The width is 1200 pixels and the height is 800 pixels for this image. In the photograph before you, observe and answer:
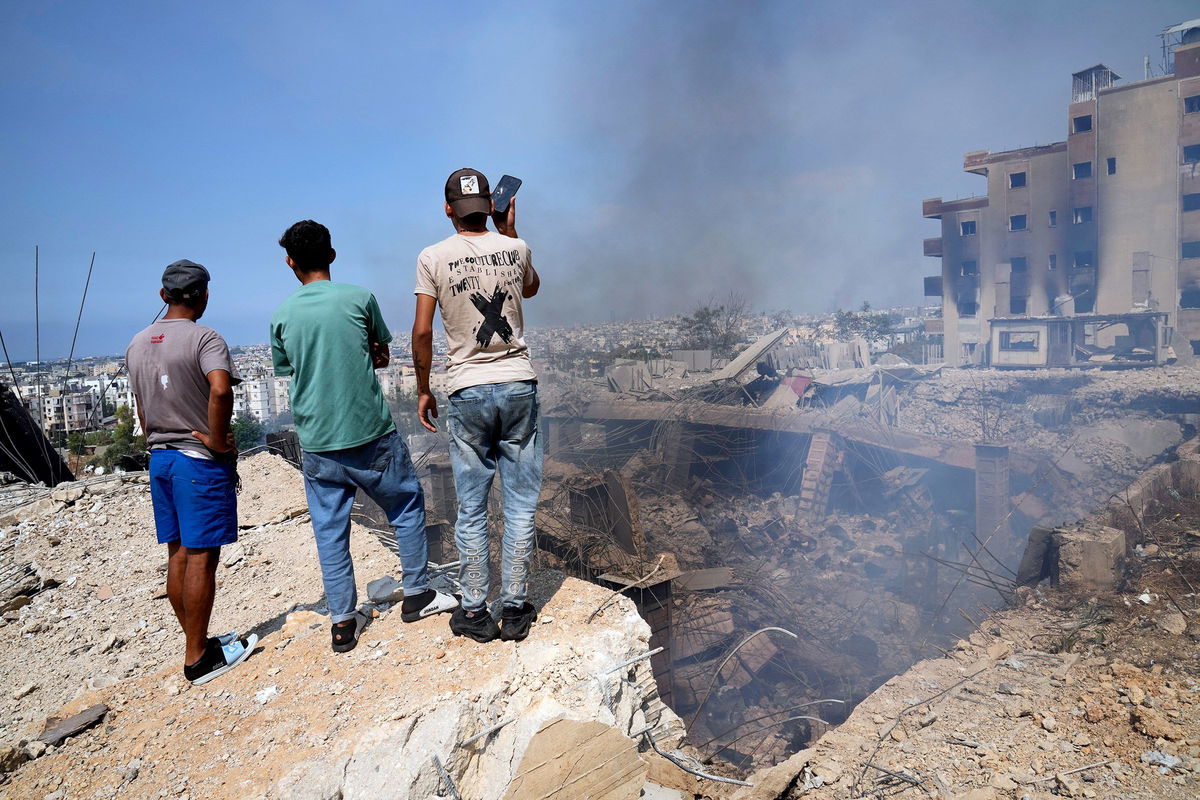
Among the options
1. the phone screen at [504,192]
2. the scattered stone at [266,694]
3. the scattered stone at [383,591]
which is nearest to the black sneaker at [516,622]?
the scattered stone at [383,591]

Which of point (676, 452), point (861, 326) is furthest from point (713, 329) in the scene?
point (861, 326)

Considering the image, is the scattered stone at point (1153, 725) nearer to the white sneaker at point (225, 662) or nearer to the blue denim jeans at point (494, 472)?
the blue denim jeans at point (494, 472)

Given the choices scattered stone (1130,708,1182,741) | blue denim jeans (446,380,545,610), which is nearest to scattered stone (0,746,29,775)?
blue denim jeans (446,380,545,610)

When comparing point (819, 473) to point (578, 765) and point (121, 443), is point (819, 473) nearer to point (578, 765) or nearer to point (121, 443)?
point (578, 765)

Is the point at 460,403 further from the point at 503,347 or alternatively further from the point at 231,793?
the point at 231,793

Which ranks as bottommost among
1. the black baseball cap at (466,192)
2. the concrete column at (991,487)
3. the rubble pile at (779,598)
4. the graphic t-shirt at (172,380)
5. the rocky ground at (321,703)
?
the rubble pile at (779,598)

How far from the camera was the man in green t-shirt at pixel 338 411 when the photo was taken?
2340 millimetres

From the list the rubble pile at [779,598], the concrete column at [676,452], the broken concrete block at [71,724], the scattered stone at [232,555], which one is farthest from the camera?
the concrete column at [676,452]

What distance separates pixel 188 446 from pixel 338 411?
1.69 ft

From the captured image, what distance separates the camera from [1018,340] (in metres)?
23.7

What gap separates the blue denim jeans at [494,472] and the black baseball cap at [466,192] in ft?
2.11

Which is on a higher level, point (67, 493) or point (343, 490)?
point (343, 490)

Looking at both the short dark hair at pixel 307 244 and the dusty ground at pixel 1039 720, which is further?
the dusty ground at pixel 1039 720

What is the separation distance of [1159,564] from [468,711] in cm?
638
